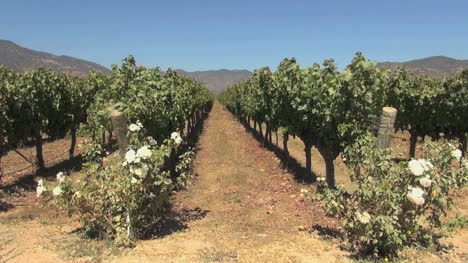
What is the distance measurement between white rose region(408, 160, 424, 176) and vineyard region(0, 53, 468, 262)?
0.6 inches

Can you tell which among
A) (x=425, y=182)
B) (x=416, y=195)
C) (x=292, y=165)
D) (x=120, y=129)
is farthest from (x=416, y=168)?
(x=292, y=165)

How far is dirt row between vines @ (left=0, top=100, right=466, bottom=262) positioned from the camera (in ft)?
17.0

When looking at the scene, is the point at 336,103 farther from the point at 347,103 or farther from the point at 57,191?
the point at 57,191

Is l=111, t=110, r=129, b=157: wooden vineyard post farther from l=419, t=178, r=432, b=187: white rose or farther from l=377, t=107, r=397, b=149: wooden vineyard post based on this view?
l=419, t=178, r=432, b=187: white rose

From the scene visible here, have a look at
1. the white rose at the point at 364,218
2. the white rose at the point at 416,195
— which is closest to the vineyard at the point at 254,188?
the white rose at the point at 416,195

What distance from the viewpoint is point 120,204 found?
556 cm

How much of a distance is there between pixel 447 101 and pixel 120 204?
532 inches

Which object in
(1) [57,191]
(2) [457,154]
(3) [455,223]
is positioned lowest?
(3) [455,223]

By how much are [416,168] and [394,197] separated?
583 millimetres

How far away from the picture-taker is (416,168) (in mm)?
4418

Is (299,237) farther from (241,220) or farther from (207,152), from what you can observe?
(207,152)

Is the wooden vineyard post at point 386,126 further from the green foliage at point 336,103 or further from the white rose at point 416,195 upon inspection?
the white rose at point 416,195

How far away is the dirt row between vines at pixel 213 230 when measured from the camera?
5.19m

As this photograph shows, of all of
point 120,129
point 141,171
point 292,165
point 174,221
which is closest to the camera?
point 141,171
